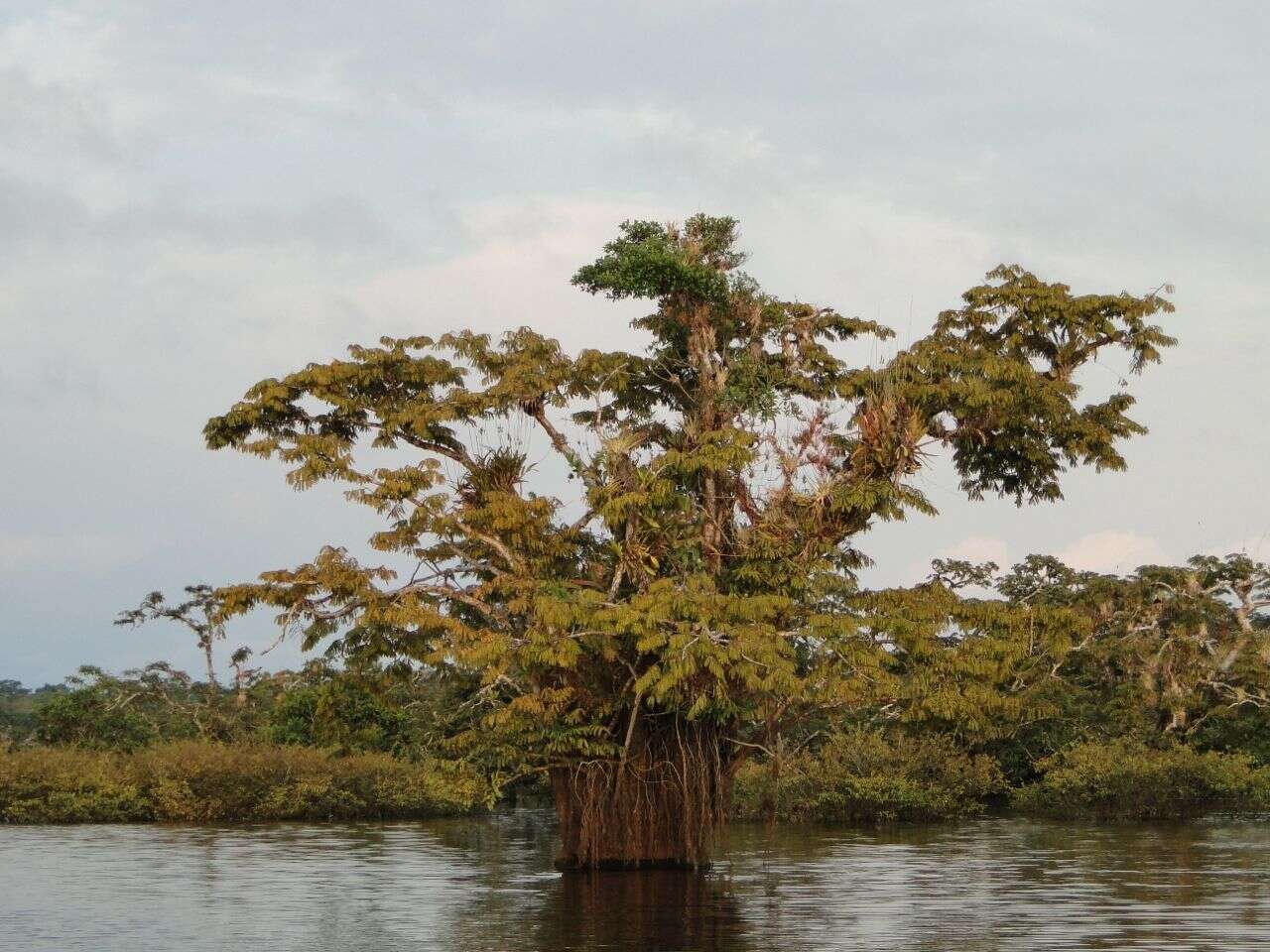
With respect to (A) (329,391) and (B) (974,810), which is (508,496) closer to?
(A) (329,391)

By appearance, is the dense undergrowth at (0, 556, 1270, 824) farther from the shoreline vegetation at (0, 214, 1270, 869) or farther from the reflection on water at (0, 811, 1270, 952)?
the shoreline vegetation at (0, 214, 1270, 869)

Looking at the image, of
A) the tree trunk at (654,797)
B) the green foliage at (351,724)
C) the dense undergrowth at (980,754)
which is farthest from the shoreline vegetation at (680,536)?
the green foliage at (351,724)

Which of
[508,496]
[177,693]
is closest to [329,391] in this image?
[508,496]

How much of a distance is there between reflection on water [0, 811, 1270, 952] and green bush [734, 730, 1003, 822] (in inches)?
233

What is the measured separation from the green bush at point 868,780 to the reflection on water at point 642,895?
592 cm

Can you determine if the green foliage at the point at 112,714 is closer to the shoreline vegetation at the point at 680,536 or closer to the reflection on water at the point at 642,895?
the reflection on water at the point at 642,895

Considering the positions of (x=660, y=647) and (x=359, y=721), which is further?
(x=359, y=721)

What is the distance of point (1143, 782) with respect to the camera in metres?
49.4

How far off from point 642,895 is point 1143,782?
29276mm

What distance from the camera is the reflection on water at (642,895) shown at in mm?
20141

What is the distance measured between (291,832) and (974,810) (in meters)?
22.7

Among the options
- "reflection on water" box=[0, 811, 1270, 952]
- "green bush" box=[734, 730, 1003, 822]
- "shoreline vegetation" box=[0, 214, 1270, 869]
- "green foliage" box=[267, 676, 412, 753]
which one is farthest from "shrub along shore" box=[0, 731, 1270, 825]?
"shoreline vegetation" box=[0, 214, 1270, 869]

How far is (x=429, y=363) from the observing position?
30.0 meters

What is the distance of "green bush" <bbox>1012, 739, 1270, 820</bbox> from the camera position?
160 feet
